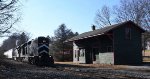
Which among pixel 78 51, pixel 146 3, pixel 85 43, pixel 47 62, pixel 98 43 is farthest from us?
pixel 146 3

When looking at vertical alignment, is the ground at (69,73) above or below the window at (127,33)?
below

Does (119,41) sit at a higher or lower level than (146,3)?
lower

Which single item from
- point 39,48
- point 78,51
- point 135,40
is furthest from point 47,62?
point 78,51

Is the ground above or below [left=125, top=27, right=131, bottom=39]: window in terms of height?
below

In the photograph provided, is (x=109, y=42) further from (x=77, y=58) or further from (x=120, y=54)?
(x=77, y=58)

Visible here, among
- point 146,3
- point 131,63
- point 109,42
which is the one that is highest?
point 146,3

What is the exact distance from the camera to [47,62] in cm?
3644

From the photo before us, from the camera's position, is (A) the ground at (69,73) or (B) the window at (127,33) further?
(B) the window at (127,33)

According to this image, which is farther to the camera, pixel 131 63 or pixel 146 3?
pixel 146 3

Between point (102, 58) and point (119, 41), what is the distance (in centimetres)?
394

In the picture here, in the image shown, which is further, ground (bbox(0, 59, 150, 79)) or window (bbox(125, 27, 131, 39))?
window (bbox(125, 27, 131, 39))

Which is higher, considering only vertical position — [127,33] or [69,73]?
[127,33]

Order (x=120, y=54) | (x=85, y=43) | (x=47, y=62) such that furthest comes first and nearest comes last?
1. (x=85, y=43)
2. (x=120, y=54)
3. (x=47, y=62)

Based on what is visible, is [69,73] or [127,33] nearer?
[69,73]
